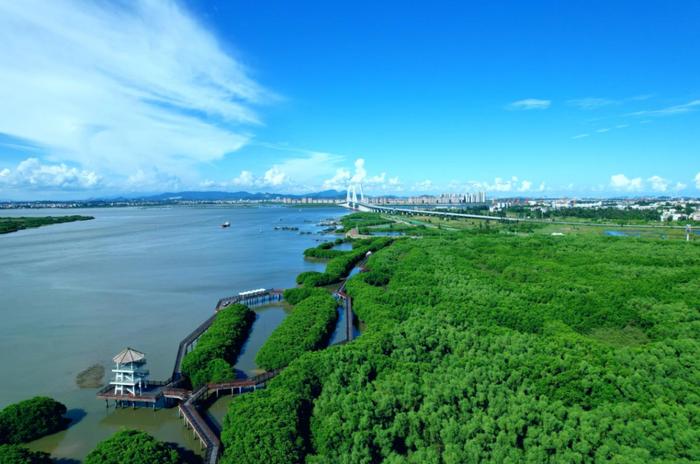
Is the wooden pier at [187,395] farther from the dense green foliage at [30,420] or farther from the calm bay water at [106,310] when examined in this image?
the dense green foliage at [30,420]

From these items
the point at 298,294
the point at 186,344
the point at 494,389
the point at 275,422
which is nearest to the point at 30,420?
the point at 186,344

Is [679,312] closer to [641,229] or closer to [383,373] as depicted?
[383,373]

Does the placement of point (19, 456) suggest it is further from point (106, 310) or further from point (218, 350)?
point (106, 310)

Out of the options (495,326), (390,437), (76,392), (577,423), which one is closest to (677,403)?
(577,423)

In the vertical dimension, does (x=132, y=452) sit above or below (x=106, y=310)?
above

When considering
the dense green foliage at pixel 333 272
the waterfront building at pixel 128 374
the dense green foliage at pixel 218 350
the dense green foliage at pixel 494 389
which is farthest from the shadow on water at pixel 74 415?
the dense green foliage at pixel 333 272

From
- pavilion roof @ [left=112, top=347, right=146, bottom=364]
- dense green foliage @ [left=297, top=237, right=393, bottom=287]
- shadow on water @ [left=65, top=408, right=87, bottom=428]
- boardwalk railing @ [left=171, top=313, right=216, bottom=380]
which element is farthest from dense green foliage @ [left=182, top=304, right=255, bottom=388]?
dense green foliage @ [left=297, top=237, right=393, bottom=287]
